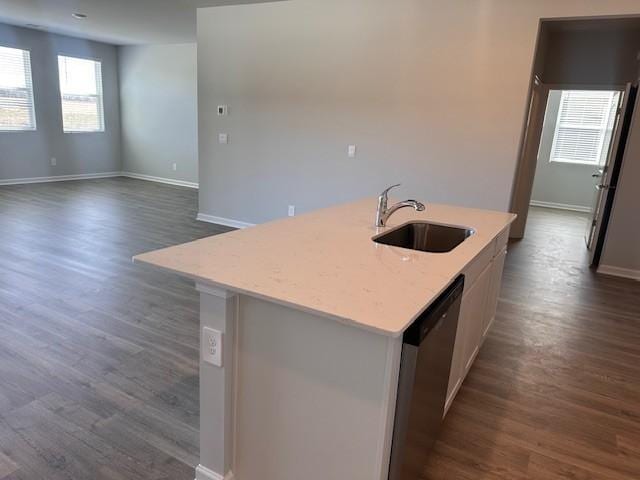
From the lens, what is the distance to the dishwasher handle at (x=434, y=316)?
4.11ft

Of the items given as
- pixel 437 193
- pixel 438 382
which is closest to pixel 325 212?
pixel 438 382

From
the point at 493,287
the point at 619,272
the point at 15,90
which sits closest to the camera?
the point at 493,287

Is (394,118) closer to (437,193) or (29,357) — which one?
(437,193)

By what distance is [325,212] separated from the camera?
2.64 meters

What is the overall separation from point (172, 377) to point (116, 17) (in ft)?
18.8

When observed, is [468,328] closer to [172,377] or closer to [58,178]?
[172,377]

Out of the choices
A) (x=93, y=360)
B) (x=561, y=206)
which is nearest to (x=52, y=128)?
(x=93, y=360)

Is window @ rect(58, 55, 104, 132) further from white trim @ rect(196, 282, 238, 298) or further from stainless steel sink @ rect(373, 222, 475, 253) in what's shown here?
white trim @ rect(196, 282, 238, 298)

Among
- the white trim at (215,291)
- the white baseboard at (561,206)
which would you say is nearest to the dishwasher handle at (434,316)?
the white trim at (215,291)

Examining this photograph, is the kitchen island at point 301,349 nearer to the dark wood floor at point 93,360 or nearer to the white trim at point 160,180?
the dark wood floor at point 93,360

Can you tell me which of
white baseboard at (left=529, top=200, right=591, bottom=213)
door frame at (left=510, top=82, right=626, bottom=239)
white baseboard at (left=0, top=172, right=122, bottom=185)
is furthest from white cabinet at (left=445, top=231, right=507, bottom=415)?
white baseboard at (left=0, top=172, right=122, bottom=185)

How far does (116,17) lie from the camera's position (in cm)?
609

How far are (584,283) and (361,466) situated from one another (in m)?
3.89

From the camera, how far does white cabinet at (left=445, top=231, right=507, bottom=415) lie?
1974mm
